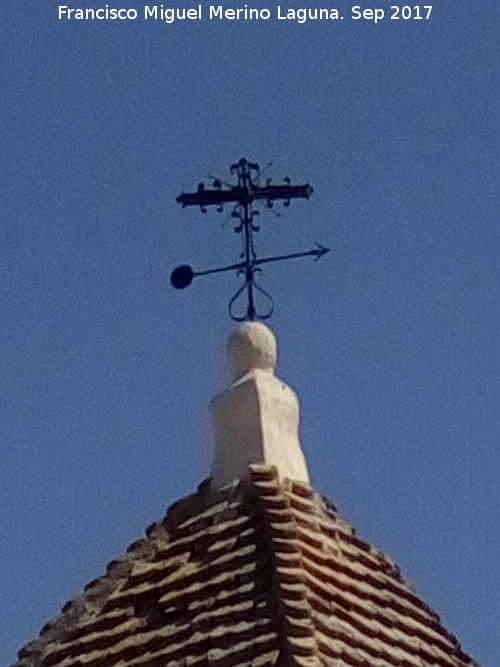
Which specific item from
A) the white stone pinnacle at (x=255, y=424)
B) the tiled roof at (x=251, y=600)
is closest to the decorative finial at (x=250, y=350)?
the white stone pinnacle at (x=255, y=424)

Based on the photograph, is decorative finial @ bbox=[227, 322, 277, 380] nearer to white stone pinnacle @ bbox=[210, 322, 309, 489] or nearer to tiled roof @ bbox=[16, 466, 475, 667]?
white stone pinnacle @ bbox=[210, 322, 309, 489]

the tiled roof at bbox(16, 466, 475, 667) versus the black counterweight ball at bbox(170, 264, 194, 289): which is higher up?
the black counterweight ball at bbox(170, 264, 194, 289)

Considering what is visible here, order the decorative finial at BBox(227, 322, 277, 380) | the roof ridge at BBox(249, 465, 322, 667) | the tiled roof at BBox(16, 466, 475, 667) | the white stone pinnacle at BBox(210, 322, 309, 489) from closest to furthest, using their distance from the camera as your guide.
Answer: the roof ridge at BBox(249, 465, 322, 667)
the tiled roof at BBox(16, 466, 475, 667)
the white stone pinnacle at BBox(210, 322, 309, 489)
the decorative finial at BBox(227, 322, 277, 380)

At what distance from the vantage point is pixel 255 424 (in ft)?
32.8

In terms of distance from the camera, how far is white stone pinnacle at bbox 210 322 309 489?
32.6 ft

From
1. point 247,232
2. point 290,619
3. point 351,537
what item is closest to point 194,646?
point 290,619

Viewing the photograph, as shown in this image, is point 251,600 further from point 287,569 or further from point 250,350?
point 250,350

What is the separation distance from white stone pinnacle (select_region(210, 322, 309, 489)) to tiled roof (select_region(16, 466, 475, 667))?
119 mm

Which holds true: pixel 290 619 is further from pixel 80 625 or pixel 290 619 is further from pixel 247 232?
pixel 247 232

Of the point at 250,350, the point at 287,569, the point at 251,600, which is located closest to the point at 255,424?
the point at 250,350

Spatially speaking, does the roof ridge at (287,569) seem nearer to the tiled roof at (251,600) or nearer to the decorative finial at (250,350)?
the tiled roof at (251,600)

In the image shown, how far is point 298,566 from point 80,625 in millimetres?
1074

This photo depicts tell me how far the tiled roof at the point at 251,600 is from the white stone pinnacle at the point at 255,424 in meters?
0.12

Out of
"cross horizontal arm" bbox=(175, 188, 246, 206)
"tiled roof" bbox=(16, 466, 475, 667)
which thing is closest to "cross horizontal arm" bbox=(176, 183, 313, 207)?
"cross horizontal arm" bbox=(175, 188, 246, 206)
